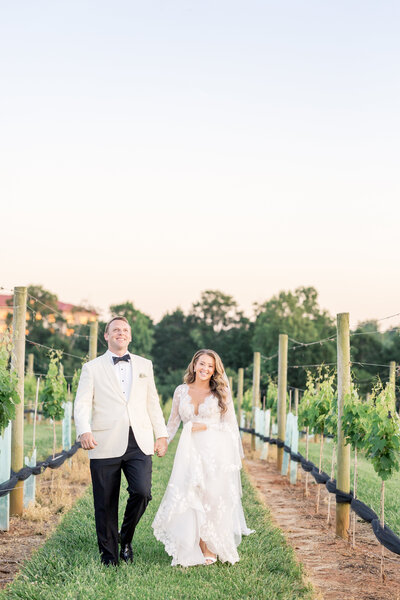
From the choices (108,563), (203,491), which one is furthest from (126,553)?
(203,491)

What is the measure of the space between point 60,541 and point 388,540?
313 centimetres

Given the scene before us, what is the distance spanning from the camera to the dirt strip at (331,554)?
671 cm

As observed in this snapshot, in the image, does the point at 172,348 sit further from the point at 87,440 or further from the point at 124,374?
the point at 87,440

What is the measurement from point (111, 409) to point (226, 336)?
2416 inches

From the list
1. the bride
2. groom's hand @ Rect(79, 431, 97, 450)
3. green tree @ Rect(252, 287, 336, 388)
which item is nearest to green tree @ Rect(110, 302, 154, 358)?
green tree @ Rect(252, 287, 336, 388)

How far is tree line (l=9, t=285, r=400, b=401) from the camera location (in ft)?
176

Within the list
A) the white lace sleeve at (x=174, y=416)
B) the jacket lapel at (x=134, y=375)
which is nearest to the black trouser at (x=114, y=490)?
the jacket lapel at (x=134, y=375)

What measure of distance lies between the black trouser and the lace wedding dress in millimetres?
498

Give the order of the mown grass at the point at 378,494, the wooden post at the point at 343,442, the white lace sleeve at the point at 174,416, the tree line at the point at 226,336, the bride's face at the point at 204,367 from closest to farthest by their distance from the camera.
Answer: the bride's face at the point at 204,367, the white lace sleeve at the point at 174,416, the wooden post at the point at 343,442, the mown grass at the point at 378,494, the tree line at the point at 226,336

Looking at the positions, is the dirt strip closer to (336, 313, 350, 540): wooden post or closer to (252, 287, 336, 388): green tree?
(336, 313, 350, 540): wooden post

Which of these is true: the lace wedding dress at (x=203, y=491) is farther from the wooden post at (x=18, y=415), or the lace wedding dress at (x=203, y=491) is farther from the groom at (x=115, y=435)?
the wooden post at (x=18, y=415)

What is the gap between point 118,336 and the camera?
651cm

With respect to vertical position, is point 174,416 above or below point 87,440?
above

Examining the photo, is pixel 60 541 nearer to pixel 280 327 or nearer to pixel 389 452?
pixel 389 452
